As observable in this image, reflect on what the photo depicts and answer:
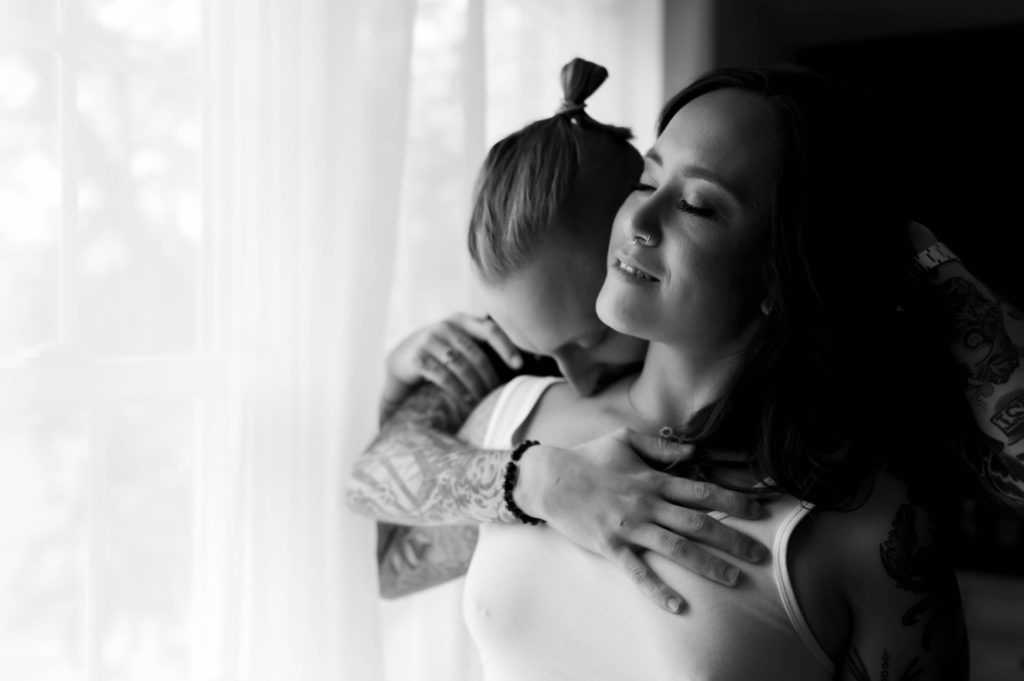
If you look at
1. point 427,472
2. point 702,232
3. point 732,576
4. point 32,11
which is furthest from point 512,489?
point 32,11

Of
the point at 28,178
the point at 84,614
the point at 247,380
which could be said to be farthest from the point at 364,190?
the point at 84,614

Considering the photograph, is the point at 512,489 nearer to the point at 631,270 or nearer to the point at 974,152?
the point at 631,270

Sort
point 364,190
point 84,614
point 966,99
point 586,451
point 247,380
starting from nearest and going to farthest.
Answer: point 586,451 < point 84,614 < point 247,380 < point 364,190 < point 966,99

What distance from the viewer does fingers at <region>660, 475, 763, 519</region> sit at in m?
1.05

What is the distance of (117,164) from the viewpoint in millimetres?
1317

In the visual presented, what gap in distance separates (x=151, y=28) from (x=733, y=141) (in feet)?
3.03

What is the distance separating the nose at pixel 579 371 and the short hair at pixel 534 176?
159 millimetres

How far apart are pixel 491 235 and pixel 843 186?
0.44 m

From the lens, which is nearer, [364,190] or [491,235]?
[491,235]

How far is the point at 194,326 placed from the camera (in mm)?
1466

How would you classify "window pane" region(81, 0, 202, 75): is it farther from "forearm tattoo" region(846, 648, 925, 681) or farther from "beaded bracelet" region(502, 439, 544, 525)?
"forearm tattoo" region(846, 648, 925, 681)

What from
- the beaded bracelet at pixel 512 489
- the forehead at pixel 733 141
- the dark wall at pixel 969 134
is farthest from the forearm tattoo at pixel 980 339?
the dark wall at pixel 969 134

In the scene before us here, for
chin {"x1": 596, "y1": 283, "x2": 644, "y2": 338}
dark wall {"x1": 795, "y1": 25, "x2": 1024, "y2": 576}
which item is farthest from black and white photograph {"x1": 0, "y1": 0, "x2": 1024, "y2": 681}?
dark wall {"x1": 795, "y1": 25, "x2": 1024, "y2": 576}

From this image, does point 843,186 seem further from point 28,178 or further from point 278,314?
point 28,178
